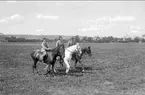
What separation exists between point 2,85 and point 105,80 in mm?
6103

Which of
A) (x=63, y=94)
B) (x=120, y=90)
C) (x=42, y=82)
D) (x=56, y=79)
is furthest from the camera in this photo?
(x=56, y=79)

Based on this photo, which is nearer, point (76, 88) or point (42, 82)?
point (76, 88)

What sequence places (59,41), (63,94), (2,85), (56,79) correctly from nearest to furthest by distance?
(63,94), (2,85), (56,79), (59,41)

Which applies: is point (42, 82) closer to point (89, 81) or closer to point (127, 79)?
point (89, 81)

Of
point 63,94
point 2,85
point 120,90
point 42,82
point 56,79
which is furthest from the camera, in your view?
point 56,79

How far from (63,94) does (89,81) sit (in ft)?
10.7

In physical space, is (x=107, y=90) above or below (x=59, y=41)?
below

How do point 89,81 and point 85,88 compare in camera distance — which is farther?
point 89,81

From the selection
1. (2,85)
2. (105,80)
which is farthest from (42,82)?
(105,80)

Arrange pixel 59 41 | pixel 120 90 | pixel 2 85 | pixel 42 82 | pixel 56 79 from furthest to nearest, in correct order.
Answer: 1. pixel 59 41
2. pixel 56 79
3. pixel 42 82
4. pixel 2 85
5. pixel 120 90

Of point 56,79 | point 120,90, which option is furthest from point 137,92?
point 56,79

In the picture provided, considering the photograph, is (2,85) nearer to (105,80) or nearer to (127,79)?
(105,80)

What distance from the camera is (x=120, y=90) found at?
11.4 meters

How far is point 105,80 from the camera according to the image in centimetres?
1398
